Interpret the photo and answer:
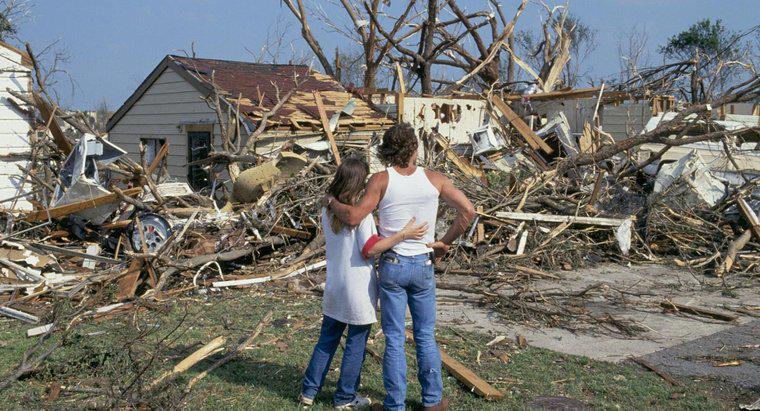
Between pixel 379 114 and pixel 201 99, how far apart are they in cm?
349

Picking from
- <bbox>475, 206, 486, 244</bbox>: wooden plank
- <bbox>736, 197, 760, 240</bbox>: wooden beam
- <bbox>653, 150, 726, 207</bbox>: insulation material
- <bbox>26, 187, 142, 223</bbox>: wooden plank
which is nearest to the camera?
<bbox>26, 187, 142, 223</bbox>: wooden plank

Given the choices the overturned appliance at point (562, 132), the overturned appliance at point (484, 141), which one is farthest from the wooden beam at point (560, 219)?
the overturned appliance at point (484, 141)

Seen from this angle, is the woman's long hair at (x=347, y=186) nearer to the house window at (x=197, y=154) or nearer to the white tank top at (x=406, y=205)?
the white tank top at (x=406, y=205)

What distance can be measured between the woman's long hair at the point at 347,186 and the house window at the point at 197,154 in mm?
11248

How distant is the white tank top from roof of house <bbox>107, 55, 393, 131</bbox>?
9186 mm

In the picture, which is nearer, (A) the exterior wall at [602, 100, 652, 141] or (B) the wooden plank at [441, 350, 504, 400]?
(B) the wooden plank at [441, 350, 504, 400]

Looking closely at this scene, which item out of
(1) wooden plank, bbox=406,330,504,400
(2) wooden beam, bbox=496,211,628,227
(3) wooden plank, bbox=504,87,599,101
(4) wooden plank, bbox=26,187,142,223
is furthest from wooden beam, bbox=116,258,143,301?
(3) wooden plank, bbox=504,87,599,101

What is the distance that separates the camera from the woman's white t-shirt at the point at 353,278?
15.3 ft

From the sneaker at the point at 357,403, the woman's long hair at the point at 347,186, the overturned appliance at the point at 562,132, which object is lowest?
the sneaker at the point at 357,403

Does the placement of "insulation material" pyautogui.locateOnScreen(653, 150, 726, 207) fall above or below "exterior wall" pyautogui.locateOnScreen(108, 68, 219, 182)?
below

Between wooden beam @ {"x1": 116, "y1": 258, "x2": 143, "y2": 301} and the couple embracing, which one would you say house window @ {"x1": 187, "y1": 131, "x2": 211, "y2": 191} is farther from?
the couple embracing

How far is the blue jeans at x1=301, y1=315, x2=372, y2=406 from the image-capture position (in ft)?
15.6

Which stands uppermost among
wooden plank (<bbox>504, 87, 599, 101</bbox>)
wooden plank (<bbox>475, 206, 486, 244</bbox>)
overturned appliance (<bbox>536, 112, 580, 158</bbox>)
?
wooden plank (<bbox>504, 87, 599, 101</bbox>)

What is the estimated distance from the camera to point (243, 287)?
9.20m
